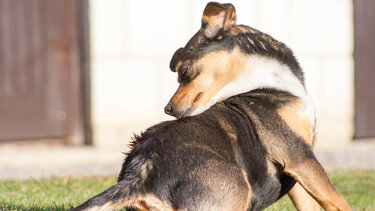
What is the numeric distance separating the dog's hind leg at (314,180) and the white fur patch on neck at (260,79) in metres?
0.57

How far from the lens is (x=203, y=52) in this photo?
211 inches

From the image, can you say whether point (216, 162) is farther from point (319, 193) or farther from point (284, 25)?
point (284, 25)

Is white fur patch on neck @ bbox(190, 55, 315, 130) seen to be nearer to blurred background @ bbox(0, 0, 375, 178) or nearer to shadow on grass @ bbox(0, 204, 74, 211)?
shadow on grass @ bbox(0, 204, 74, 211)

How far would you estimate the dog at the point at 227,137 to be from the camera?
14.5ft

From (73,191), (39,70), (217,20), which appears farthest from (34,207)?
(39,70)

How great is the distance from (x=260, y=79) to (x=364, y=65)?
597 centimetres

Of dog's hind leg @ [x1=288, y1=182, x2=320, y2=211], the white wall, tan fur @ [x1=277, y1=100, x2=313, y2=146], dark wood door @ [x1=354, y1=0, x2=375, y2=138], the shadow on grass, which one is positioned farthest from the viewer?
dark wood door @ [x1=354, y1=0, x2=375, y2=138]

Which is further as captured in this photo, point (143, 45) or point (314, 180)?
point (143, 45)

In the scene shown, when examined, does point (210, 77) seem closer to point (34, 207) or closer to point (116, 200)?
point (116, 200)

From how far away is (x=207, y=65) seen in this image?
533 centimetres

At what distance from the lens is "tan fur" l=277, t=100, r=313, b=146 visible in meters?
4.92

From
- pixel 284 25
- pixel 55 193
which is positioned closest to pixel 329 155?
pixel 284 25

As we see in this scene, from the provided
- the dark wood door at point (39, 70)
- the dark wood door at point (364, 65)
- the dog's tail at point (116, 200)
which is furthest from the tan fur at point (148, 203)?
the dark wood door at point (364, 65)

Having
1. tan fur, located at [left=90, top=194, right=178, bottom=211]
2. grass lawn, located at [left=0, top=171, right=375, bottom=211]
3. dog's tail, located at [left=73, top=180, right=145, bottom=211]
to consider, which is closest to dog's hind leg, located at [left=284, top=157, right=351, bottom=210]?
tan fur, located at [left=90, top=194, right=178, bottom=211]
